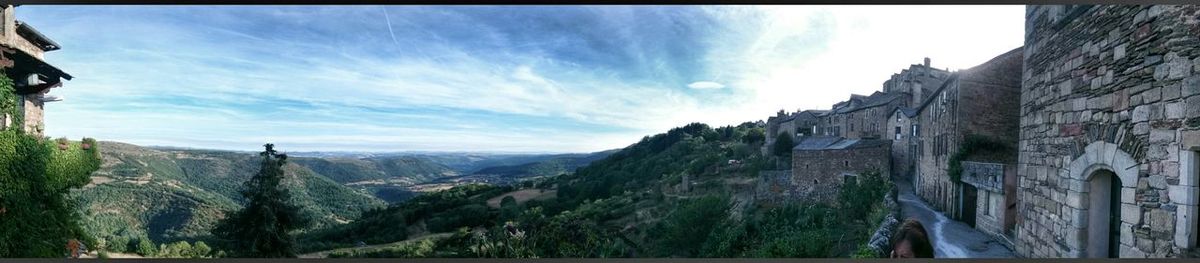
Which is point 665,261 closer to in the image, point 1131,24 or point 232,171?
point 1131,24

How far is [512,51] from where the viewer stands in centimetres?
491

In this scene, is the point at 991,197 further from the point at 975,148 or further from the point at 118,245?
the point at 118,245

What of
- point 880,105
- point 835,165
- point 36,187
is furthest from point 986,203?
point 36,187

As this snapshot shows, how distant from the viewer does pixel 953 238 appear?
215 inches

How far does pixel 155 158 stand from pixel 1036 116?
7.72 meters

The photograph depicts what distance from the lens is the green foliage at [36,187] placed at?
3742 mm

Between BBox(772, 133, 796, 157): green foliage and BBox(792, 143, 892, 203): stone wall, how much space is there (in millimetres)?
2883

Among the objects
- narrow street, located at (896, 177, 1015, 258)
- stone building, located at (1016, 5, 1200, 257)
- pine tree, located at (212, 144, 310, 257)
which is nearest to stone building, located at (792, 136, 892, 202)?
narrow street, located at (896, 177, 1015, 258)

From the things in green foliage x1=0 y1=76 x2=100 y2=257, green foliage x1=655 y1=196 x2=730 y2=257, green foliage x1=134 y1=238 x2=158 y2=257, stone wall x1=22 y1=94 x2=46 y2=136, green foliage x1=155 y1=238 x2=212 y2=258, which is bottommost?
green foliage x1=655 y1=196 x2=730 y2=257

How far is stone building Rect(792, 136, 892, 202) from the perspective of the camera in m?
9.70

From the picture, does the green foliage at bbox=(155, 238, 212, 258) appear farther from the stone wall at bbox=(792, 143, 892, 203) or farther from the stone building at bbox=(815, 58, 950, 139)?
the stone building at bbox=(815, 58, 950, 139)

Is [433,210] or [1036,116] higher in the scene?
[1036,116]

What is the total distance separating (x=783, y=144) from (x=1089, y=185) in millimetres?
10933

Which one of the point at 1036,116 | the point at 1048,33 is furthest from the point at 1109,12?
the point at 1036,116
